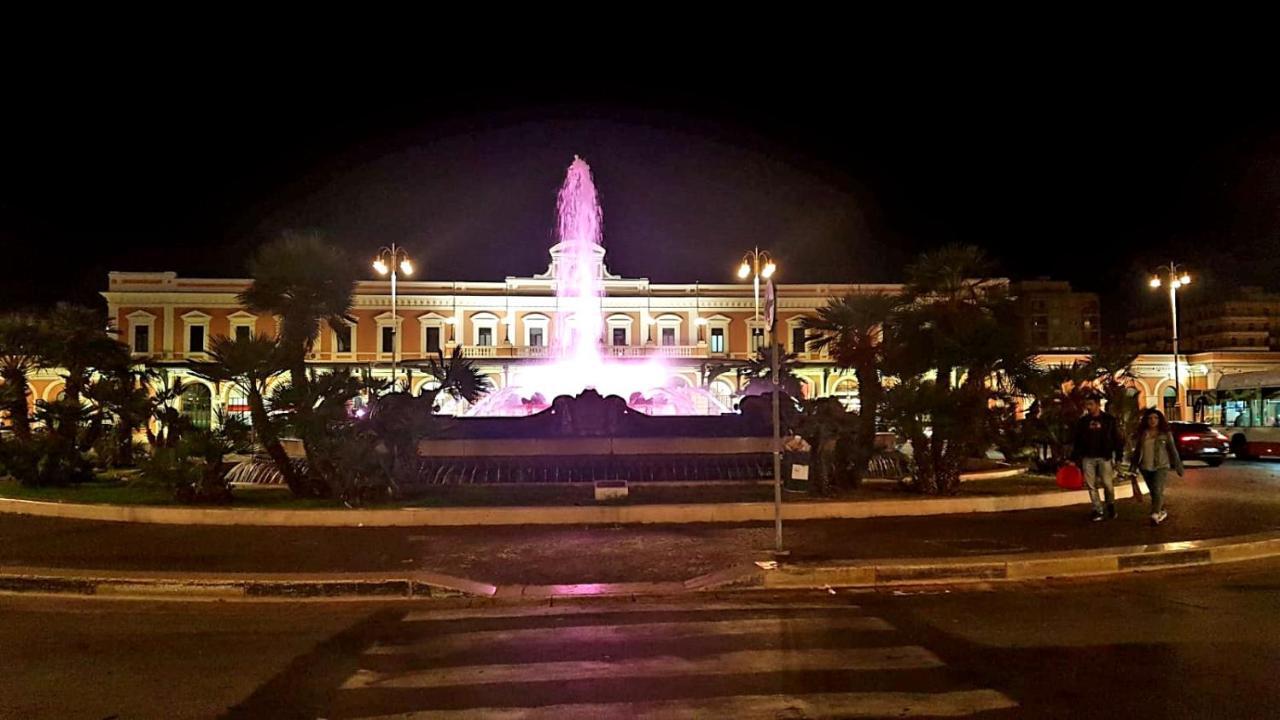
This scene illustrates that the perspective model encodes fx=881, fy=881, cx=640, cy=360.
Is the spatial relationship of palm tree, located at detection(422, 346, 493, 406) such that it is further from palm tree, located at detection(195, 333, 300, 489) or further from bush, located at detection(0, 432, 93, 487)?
bush, located at detection(0, 432, 93, 487)

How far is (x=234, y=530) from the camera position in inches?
464

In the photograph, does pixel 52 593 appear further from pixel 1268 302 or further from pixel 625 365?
pixel 1268 302

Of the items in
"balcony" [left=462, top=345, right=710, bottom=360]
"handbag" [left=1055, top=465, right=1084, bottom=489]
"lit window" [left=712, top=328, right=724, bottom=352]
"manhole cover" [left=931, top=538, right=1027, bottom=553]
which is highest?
"lit window" [left=712, top=328, right=724, bottom=352]

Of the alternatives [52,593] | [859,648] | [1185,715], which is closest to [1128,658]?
[1185,715]

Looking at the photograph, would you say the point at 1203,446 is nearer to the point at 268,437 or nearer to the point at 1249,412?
the point at 1249,412

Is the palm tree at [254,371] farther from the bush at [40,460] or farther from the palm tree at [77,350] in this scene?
the palm tree at [77,350]

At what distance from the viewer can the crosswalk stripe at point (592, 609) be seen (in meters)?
7.62

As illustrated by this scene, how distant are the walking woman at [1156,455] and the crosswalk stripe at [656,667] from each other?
722 cm

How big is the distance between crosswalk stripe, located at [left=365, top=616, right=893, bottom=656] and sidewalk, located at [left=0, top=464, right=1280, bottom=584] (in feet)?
5.66

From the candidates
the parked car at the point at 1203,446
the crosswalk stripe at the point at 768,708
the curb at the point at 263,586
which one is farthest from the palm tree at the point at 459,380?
the parked car at the point at 1203,446

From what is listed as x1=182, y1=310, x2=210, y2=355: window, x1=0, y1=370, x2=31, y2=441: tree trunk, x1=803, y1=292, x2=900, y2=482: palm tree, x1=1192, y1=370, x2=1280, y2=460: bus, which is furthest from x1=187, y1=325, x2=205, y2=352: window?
x1=1192, y1=370, x2=1280, y2=460: bus

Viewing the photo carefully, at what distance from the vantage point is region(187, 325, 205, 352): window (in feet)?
196

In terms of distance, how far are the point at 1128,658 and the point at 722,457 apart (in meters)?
10.9

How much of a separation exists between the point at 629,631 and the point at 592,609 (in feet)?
3.06
